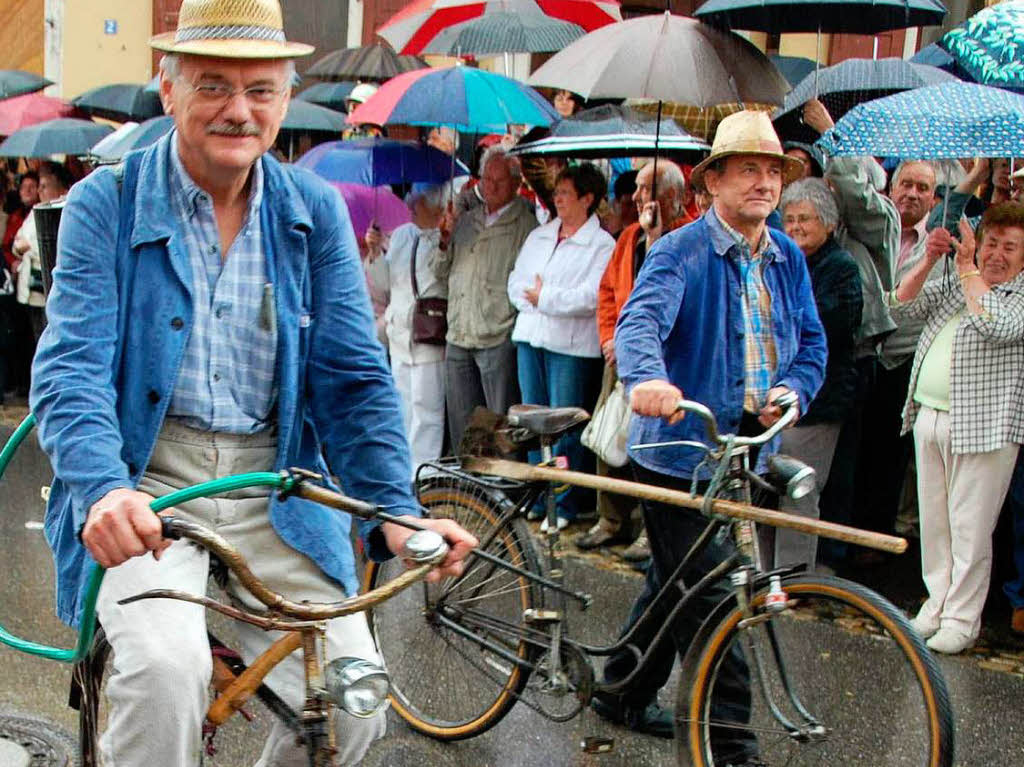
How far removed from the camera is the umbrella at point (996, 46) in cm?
633

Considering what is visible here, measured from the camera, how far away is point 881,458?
7.25 metres

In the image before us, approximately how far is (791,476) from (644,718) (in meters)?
1.38

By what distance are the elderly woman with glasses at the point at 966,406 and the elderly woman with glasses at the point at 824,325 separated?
0.40 m

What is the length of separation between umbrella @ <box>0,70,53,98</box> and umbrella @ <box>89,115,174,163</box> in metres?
3.07

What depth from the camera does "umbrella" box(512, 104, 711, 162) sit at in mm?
7062

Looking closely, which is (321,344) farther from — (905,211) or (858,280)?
(905,211)

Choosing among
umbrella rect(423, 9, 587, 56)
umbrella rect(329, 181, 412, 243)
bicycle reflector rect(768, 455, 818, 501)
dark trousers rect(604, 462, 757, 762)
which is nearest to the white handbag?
dark trousers rect(604, 462, 757, 762)

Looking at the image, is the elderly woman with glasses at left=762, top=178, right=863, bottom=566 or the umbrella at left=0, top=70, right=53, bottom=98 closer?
the elderly woman with glasses at left=762, top=178, right=863, bottom=566

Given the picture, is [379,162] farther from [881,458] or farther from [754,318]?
[754,318]

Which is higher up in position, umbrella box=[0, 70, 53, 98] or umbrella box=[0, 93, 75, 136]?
umbrella box=[0, 70, 53, 98]

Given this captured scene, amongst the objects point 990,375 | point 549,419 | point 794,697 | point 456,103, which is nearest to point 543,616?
point 549,419

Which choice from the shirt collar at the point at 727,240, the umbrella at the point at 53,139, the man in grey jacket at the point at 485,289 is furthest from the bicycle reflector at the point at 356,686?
the umbrella at the point at 53,139

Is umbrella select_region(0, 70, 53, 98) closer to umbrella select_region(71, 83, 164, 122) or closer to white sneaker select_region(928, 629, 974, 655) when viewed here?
umbrella select_region(71, 83, 164, 122)

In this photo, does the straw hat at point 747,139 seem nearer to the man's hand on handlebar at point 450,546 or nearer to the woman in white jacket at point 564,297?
the man's hand on handlebar at point 450,546
